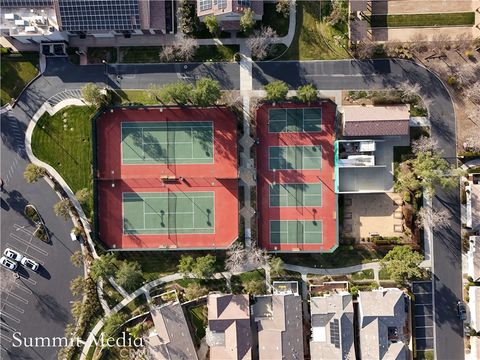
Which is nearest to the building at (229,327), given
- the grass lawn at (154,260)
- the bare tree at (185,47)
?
the grass lawn at (154,260)

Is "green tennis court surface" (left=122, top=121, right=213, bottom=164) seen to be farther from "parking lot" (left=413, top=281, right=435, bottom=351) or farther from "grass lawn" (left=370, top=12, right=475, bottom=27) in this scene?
"parking lot" (left=413, top=281, right=435, bottom=351)

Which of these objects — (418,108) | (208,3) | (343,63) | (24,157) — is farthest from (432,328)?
(24,157)

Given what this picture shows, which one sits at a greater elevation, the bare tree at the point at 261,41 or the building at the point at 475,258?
the bare tree at the point at 261,41

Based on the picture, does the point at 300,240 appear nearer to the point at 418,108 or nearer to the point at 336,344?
the point at 336,344

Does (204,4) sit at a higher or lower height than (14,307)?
higher

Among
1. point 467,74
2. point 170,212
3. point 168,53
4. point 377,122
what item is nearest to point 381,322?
point 377,122

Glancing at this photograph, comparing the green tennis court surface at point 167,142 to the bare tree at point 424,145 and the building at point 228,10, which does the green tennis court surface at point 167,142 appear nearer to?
the building at point 228,10

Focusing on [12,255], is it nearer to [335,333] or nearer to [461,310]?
[335,333]
